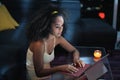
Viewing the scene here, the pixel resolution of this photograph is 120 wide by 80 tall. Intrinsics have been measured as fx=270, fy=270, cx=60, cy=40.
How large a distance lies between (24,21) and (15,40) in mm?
821

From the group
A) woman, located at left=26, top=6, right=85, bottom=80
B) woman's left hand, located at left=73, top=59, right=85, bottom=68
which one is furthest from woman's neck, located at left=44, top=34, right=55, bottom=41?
woman's left hand, located at left=73, top=59, right=85, bottom=68

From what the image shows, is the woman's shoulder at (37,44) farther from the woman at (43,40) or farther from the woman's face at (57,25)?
the woman's face at (57,25)

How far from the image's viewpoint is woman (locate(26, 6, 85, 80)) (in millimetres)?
1788

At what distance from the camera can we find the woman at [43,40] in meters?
1.79

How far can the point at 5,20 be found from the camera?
3.41m

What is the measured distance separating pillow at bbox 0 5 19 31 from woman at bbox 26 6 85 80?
1478mm

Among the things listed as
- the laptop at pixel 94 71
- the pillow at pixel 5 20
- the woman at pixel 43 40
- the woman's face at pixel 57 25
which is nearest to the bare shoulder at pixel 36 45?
the woman at pixel 43 40

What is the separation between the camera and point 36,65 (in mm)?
1789

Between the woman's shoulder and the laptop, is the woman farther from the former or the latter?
the laptop

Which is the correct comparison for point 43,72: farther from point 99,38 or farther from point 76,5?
point 76,5

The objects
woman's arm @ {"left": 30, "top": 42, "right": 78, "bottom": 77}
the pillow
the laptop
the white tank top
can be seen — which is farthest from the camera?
the pillow

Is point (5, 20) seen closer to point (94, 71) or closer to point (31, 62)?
point (31, 62)

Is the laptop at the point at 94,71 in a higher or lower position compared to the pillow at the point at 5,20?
higher

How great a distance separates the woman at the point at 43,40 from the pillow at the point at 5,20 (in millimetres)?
1478
